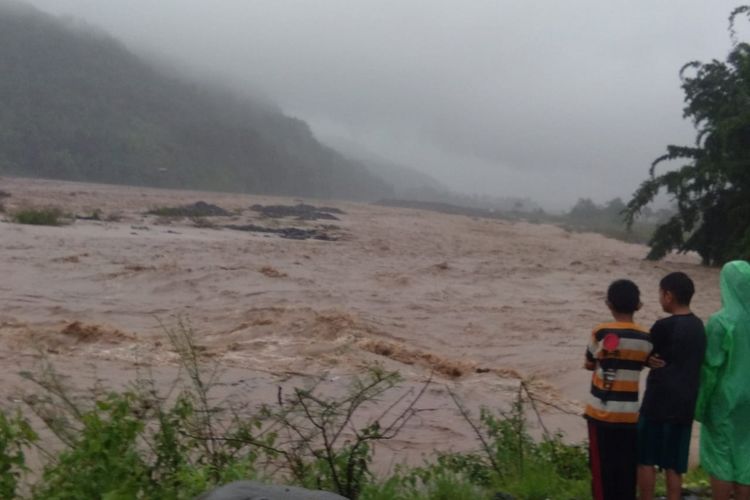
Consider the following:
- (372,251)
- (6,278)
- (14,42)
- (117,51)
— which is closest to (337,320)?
(6,278)

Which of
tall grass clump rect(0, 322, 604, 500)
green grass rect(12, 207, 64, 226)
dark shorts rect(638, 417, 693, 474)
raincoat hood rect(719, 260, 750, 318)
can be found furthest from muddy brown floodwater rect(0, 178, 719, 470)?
raincoat hood rect(719, 260, 750, 318)

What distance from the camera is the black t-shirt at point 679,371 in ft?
13.3

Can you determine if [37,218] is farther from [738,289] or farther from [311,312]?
[738,289]

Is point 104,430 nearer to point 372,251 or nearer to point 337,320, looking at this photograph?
point 337,320

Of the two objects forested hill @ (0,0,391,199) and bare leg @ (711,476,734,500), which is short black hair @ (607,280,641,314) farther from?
forested hill @ (0,0,391,199)

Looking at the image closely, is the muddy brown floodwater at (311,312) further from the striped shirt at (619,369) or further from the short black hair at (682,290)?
the short black hair at (682,290)

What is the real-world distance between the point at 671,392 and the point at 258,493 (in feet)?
6.90

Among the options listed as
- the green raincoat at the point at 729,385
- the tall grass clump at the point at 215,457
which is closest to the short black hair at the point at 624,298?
the green raincoat at the point at 729,385

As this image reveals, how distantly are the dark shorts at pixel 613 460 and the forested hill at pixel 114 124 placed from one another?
63.4 metres

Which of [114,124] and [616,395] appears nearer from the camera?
[616,395]

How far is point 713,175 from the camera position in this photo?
21516 millimetres

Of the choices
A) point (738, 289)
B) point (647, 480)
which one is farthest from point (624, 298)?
point (647, 480)

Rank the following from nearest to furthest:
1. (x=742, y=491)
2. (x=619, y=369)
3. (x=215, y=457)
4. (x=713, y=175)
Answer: (x=619, y=369)
(x=742, y=491)
(x=215, y=457)
(x=713, y=175)

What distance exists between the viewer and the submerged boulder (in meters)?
3.11
